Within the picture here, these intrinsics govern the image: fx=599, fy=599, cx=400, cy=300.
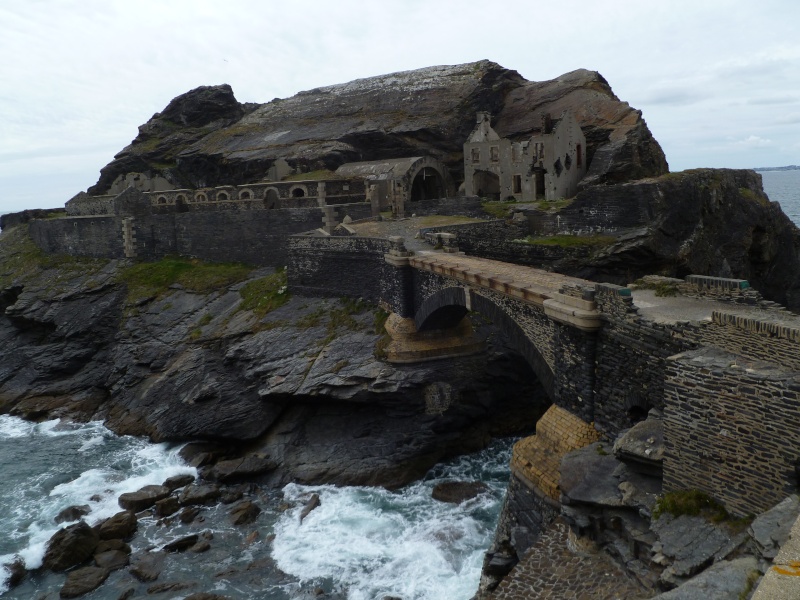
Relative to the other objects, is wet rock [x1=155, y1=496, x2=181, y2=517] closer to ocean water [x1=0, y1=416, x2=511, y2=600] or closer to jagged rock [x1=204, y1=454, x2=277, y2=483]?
ocean water [x1=0, y1=416, x2=511, y2=600]

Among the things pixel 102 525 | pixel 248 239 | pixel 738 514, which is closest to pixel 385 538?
pixel 102 525

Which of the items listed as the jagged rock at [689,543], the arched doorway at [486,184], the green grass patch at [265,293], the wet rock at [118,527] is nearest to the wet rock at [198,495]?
the wet rock at [118,527]

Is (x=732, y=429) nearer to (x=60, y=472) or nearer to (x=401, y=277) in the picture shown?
(x=401, y=277)

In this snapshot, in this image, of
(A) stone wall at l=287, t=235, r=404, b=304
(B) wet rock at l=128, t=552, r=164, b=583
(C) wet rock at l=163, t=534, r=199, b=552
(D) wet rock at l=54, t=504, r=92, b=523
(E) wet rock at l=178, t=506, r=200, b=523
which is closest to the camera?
(B) wet rock at l=128, t=552, r=164, b=583

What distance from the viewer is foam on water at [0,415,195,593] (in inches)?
863

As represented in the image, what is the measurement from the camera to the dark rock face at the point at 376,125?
37.0 m

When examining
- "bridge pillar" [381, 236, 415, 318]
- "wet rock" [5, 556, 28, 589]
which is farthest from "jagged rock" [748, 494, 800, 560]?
"wet rock" [5, 556, 28, 589]

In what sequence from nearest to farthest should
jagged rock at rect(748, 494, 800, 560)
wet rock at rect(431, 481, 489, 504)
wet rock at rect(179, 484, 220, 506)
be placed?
jagged rock at rect(748, 494, 800, 560)
wet rock at rect(431, 481, 489, 504)
wet rock at rect(179, 484, 220, 506)

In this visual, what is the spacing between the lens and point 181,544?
66.1 feet

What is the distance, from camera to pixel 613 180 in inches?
1326

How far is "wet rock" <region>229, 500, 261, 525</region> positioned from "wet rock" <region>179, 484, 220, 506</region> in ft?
4.61

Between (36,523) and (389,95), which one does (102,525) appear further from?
(389,95)

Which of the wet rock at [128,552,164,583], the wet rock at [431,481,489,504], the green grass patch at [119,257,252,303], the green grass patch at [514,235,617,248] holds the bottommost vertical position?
the wet rock at [128,552,164,583]

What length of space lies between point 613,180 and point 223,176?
32.8 metres
